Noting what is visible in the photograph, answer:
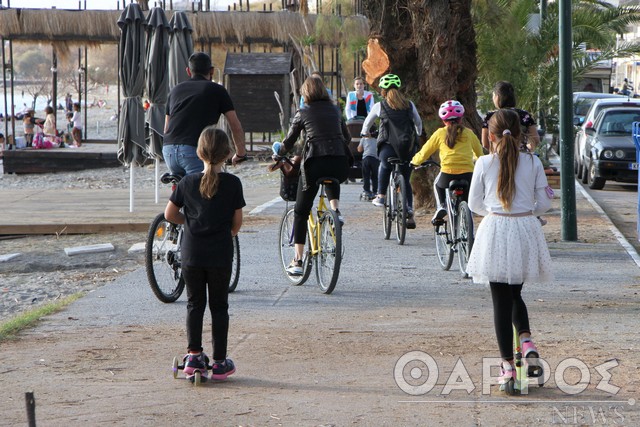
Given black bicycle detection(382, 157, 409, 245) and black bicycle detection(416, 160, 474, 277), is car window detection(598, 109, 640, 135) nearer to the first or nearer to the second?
black bicycle detection(382, 157, 409, 245)

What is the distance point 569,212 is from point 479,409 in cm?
725

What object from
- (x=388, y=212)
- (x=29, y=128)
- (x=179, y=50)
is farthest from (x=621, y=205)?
(x=29, y=128)

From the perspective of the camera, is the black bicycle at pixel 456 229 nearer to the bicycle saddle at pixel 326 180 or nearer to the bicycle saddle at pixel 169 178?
the bicycle saddle at pixel 326 180

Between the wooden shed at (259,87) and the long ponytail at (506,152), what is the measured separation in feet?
71.0

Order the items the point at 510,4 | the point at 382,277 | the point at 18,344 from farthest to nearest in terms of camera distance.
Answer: the point at 510,4
the point at 382,277
the point at 18,344

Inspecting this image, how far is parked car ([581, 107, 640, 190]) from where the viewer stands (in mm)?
21344

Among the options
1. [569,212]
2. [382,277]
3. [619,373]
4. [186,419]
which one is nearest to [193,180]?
[186,419]

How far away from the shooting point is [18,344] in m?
7.39

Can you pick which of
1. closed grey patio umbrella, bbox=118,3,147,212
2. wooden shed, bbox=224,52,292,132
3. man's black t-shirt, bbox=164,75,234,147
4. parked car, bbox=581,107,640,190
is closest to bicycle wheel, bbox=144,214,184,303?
man's black t-shirt, bbox=164,75,234,147

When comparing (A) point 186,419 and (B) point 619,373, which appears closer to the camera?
(A) point 186,419

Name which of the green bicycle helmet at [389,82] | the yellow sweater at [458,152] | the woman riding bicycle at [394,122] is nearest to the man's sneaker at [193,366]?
the yellow sweater at [458,152]

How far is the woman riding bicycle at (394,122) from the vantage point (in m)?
12.4

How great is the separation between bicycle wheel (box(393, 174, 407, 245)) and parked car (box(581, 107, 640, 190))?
1005 centimetres

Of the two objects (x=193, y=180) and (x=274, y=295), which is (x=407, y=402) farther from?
(x=274, y=295)
